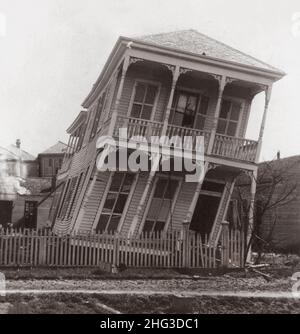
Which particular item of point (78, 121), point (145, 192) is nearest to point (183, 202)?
point (145, 192)

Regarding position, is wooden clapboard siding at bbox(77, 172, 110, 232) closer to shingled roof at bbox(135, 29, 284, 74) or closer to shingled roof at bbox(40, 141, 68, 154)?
shingled roof at bbox(135, 29, 284, 74)

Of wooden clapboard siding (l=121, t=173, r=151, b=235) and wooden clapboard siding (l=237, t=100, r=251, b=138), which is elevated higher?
wooden clapboard siding (l=237, t=100, r=251, b=138)

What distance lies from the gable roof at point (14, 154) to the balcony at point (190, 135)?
147 ft

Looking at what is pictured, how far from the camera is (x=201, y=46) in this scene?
18.2m

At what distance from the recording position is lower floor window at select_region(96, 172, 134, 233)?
1756 centimetres

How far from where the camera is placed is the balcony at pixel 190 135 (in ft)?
53.9

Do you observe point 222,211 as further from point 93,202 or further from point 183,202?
point 93,202

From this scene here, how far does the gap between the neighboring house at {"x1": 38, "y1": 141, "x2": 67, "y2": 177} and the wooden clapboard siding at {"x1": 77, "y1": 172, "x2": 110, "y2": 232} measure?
42470 mm

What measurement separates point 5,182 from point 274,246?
25908 mm

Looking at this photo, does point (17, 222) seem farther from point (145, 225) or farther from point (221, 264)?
point (221, 264)

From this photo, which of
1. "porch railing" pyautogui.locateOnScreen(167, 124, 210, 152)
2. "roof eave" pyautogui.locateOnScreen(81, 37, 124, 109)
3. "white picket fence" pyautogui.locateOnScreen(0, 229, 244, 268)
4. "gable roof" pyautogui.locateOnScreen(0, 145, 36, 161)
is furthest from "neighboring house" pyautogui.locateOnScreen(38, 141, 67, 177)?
"white picket fence" pyautogui.locateOnScreen(0, 229, 244, 268)

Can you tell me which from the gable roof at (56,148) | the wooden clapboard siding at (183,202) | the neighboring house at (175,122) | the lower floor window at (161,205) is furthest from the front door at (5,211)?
the wooden clapboard siding at (183,202)
